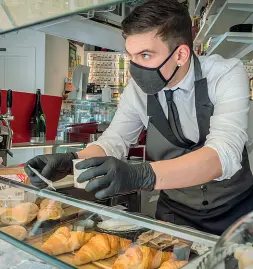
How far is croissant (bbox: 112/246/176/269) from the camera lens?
725 millimetres

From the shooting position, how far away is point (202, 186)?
130 centimetres

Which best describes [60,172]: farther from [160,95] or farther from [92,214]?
[160,95]

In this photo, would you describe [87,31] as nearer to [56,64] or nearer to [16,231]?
[56,64]

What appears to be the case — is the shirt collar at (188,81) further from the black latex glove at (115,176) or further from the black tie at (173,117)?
the black latex glove at (115,176)

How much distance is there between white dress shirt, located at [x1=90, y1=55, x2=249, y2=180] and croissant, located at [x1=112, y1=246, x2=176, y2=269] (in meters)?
0.31

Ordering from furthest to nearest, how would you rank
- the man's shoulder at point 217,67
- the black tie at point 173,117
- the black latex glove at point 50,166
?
the black tie at point 173,117
the man's shoulder at point 217,67
the black latex glove at point 50,166

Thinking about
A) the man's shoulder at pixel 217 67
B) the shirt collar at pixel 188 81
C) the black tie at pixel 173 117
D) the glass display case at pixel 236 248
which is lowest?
the glass display case at pixel 236 248

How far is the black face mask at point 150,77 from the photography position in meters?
1.15

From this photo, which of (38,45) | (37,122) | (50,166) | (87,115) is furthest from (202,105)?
(38,45)

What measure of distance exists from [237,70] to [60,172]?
680 mm

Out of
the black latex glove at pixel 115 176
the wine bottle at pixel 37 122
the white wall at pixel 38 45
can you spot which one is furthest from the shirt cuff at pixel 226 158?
the white wall at pixel 38 45

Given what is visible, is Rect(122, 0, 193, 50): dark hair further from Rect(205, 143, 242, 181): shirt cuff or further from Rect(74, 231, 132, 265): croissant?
Rect(74, 231, 132, 265): croissant

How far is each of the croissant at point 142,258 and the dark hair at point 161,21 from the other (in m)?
0.65

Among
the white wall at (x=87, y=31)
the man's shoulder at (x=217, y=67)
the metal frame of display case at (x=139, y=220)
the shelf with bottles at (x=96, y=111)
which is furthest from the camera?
the shelf with bottles at (x=96, y=111)
